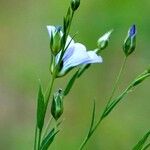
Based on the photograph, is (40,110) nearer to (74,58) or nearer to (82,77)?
(74,58)

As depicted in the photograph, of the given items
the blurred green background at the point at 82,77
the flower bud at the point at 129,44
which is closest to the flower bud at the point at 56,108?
the flower bud at the point at 129,44

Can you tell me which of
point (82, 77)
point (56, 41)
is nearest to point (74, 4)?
point (56, 41)

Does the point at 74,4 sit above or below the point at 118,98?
above

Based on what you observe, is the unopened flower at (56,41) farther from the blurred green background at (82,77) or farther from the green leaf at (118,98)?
the blurred green background at (82,77)

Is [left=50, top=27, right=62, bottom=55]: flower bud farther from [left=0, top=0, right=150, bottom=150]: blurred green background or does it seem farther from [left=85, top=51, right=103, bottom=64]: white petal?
[left=0, top=0, right=150, bottom=150]: blurred green background

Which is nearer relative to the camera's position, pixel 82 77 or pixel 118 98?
pixel 118 98

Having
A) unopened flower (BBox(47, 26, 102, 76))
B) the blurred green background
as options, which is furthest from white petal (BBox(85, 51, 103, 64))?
the blurred green background
